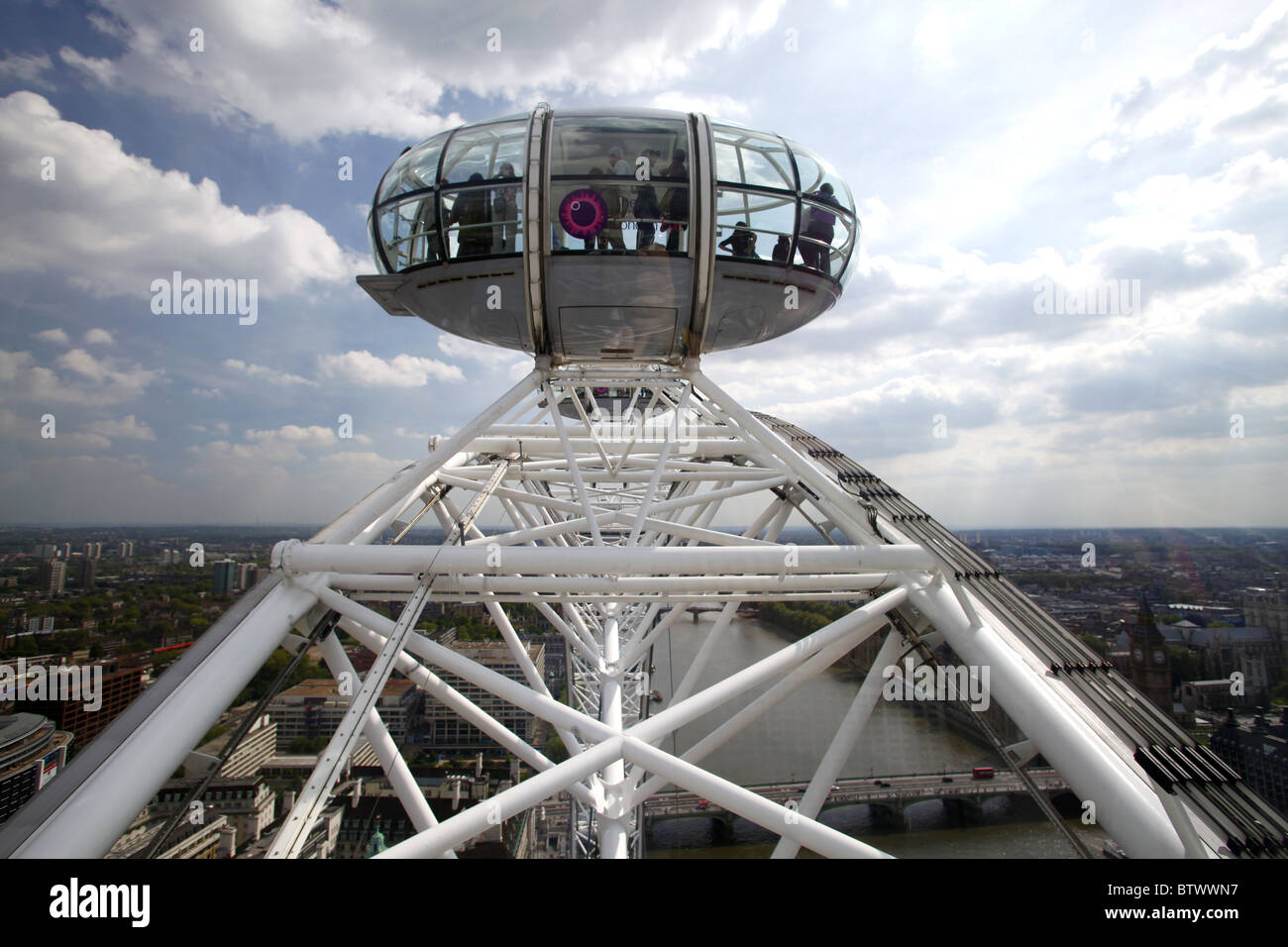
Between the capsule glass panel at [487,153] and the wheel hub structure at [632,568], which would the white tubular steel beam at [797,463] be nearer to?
the wheel hub structure at [632,568]

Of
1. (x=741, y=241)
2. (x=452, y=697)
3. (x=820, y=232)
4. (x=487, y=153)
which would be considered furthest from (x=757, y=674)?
(x=487, y=153)

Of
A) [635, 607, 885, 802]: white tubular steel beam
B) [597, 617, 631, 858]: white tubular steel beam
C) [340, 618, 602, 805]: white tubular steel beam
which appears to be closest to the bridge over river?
[597, 617, 631, 858]: white tubular steel beam

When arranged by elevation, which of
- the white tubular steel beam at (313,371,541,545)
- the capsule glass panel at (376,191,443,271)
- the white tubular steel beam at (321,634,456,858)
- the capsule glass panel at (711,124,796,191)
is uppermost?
the capsule glass panel at (711,124,796,191)

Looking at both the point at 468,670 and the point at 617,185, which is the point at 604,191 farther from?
the point at 468,670

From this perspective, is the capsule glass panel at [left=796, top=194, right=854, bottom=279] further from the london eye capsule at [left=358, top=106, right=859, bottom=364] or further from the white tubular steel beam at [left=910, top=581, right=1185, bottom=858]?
the white tubular steel beam at [left=910, top=581, right=1185, bottom=858]

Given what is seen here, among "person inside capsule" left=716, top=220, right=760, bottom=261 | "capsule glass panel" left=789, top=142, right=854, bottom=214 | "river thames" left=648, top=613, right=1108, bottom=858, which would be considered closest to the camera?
"person inside capsule" left=716, top=220, right=760, bottom=261

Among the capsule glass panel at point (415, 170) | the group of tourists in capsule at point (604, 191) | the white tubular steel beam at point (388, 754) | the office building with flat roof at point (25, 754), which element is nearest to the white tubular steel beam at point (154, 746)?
the white tubular steel beam at point (388, 754)
